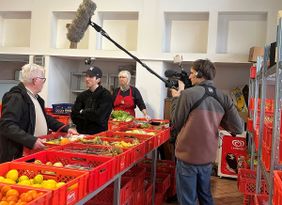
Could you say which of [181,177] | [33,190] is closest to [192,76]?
[181,177]

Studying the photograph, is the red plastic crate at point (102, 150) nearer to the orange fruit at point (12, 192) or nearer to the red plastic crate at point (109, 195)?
the red plastic crate at point (109, 195)

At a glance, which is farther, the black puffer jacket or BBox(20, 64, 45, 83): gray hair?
BBox(20, 64, 45, 83): gray hair

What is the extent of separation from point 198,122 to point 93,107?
1.39 metres

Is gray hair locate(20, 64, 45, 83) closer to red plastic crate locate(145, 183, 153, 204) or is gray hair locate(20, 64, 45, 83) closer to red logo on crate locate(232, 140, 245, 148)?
red plastic crate locate(145, 183, 153, 204)

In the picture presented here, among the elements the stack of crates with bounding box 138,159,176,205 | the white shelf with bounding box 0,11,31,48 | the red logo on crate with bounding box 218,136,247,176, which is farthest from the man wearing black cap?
the white shelf with bounding box 0,11,31,48

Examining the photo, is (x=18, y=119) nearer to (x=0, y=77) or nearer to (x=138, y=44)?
(x=138, y=44)

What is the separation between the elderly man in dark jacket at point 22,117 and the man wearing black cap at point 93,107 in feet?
2.70

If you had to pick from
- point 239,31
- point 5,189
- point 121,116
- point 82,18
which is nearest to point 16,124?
point 5,189

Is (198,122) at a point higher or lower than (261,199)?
higher

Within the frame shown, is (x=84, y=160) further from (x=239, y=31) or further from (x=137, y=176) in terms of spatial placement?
(x=239, y=31)

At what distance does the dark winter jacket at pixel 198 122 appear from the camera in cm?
268

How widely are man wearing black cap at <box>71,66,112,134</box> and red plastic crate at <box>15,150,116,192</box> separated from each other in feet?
4.42

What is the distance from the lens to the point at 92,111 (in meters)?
3.63

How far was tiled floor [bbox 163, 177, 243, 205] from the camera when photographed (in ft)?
14.4
